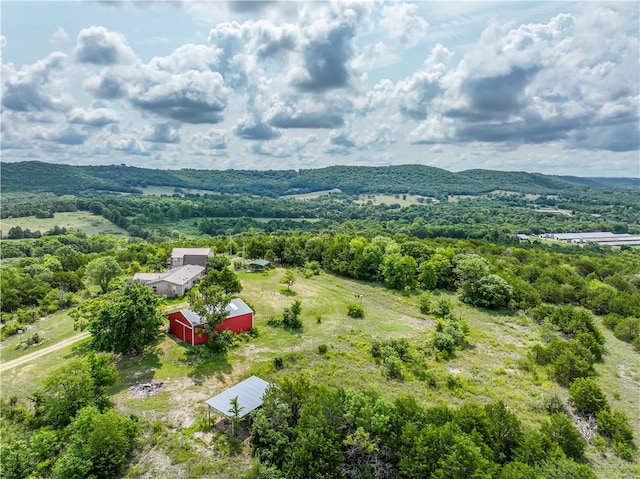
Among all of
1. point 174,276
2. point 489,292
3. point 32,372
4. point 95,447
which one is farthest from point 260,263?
point 95,447

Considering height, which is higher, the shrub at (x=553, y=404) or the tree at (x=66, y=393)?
the tree at (x=66, y=393)

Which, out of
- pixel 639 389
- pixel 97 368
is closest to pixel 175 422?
pixel 97 368

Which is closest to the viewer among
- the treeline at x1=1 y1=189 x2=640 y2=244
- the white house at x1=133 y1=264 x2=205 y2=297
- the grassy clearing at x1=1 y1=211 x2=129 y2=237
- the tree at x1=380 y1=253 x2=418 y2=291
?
the white house at x1=133 y1=264 x2=205 y2=297

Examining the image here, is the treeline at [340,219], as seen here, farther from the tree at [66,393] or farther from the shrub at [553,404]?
the tree at [66,393]

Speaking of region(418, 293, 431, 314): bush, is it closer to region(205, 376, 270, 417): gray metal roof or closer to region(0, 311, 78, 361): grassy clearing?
region(205, 376, 270, 417): gray metal roof

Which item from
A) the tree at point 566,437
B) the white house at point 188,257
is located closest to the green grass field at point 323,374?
the tree at point 566,437

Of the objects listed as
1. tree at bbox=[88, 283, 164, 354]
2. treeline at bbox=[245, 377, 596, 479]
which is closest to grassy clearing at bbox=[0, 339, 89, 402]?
tree at bbox=[88, 283, 164, 354]

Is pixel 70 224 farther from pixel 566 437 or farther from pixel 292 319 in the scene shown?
pixel 566 437
